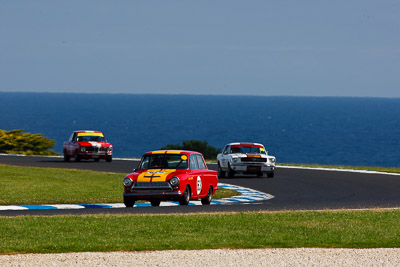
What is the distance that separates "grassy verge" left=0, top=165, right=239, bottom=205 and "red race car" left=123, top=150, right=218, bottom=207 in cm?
293

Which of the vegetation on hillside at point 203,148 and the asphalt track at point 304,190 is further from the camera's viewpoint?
the vegetation on hillside at point 203,148

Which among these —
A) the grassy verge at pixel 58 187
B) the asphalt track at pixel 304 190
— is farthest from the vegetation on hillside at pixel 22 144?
the grassy verge at pixel 58 187

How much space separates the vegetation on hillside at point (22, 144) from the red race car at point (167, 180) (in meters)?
40.9

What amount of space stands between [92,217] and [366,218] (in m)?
6.28

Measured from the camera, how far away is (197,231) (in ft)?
53.3

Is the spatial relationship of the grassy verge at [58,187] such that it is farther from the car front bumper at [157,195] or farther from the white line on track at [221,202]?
the car front bumper at [157,195]

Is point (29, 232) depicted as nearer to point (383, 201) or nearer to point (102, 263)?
point (102, 263)

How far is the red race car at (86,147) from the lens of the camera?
143 ft

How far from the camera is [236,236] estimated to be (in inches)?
608

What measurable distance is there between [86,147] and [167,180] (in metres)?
22.0

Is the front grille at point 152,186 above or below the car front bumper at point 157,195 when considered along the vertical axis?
above

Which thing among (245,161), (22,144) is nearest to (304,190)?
(245,161)

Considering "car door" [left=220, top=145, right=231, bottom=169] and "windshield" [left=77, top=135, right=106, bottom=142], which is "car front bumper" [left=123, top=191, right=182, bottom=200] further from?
"windshield" [left=77, top=135, right=106, bottom=142]

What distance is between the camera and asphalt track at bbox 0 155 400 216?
72.0 feet
